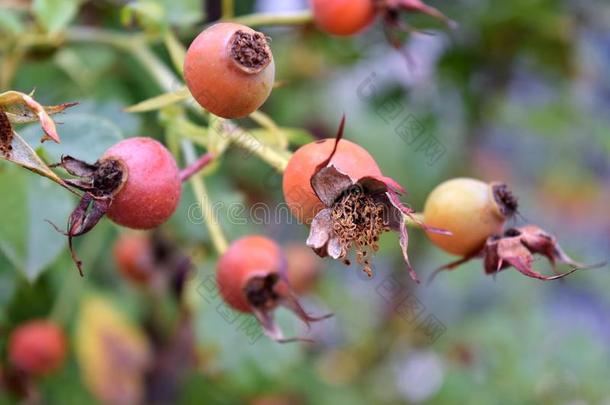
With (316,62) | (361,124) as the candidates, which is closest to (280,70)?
(316,62)

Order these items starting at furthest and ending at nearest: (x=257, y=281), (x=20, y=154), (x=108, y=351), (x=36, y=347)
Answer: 1. (x=108, y=351)
2. (x=36, y=347)
3. (x=257, y=281)
4. (x=20, y=154)

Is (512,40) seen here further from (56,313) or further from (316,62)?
(56,313)

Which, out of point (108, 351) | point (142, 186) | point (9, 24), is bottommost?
point (108, 351)

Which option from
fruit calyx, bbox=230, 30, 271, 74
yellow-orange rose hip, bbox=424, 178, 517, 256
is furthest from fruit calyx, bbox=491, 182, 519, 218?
fruit calyx, bbox=230, 30, 271, 74

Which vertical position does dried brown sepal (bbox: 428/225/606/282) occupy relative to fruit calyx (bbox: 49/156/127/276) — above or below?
below

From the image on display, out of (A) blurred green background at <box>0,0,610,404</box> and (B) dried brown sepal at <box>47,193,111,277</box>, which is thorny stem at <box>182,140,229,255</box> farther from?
(B) dried brown sepal at <box>47,193,111,277</box>

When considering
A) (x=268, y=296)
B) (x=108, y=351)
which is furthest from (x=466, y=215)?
(x=108, y=351)

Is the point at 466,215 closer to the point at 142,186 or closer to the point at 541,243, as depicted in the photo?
the point at 541,243
